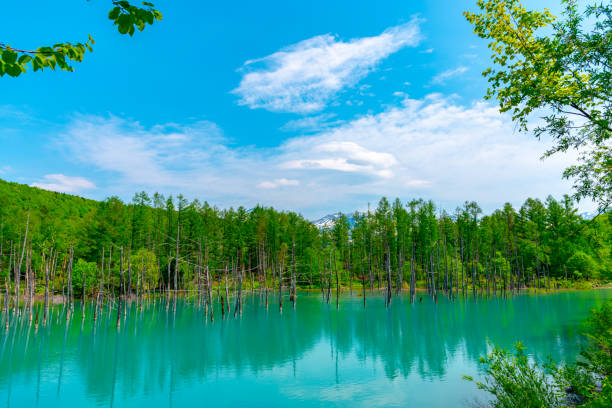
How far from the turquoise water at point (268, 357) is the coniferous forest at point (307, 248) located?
1561cm

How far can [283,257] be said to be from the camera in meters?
74.8

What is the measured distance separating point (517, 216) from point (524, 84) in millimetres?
84395

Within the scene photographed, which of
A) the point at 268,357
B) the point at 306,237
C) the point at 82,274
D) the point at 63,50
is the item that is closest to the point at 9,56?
A: the point at 63,50

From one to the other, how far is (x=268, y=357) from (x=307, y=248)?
55.7m

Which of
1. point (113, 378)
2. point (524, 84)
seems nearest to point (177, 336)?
point (113, 378)

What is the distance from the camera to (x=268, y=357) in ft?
84.2

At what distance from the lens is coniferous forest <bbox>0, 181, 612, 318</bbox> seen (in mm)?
57031

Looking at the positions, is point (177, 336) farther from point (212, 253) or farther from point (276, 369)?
point (212, 253)

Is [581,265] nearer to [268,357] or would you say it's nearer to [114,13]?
[268,357]

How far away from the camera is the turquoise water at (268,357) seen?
1812 centimetres

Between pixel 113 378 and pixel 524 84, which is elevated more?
pixel 524 84

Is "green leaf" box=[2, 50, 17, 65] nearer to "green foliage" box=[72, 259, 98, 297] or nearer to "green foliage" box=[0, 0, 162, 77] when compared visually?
"green foliage" box=[0, 0, 162, 77]

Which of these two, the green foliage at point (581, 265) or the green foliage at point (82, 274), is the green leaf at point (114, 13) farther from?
the green foliage at point (581, 265)

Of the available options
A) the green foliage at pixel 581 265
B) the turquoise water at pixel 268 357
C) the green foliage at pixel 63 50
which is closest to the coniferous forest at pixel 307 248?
the green foliage at pixel 581 265
